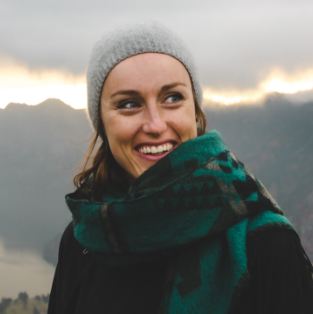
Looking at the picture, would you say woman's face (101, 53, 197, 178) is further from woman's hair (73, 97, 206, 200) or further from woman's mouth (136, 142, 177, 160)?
woman's hair (73, 97, 206, 200)

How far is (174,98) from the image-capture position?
2213mm

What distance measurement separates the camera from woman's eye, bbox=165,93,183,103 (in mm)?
2186

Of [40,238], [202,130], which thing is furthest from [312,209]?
[202,130]

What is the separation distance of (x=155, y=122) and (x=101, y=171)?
30.9 inches

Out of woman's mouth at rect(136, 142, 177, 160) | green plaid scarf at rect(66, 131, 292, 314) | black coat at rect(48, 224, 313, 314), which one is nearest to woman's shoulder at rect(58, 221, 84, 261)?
black coat at rect(48, 224, 313, 314)

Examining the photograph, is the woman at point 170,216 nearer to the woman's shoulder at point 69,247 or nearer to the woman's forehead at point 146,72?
the woman's forehead at point 146,72

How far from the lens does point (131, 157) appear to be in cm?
232

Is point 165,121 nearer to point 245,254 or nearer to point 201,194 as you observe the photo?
point 201,194

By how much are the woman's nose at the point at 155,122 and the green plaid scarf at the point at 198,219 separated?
177 millimetres

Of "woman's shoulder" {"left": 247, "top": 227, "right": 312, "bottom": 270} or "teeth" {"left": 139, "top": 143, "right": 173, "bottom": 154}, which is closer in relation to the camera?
"woman's shoulder" {"left": 247, "top": 227, "right": 312, "bottom": 270}

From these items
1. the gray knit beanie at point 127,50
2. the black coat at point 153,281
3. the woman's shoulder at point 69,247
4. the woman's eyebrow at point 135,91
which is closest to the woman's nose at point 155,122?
the woman's eyebrow at point 135,91

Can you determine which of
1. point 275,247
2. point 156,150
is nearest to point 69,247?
point 156,150

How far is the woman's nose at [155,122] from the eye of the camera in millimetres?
2139

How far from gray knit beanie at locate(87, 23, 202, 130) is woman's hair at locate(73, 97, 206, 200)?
16 cm
